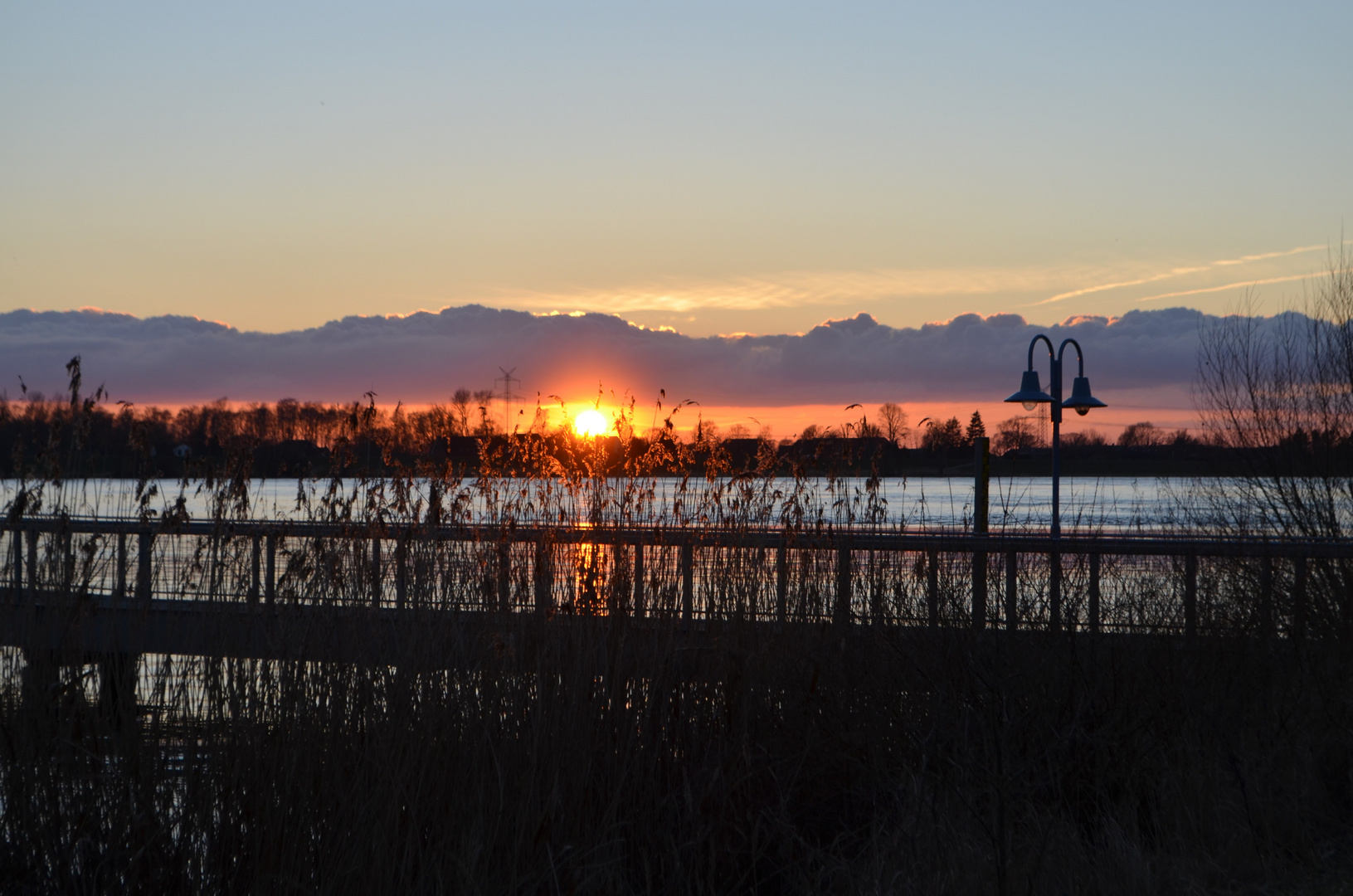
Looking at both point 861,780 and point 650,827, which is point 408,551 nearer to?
point 650,827

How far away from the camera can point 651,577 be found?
648 centimetres

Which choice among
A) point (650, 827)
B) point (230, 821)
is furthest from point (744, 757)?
point (230, 821)

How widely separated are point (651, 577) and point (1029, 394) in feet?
30.0

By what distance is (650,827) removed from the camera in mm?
5438

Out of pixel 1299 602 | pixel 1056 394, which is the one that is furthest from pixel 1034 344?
pixel 1299 602

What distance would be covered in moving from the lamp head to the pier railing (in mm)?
6236

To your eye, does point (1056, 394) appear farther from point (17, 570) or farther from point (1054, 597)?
point (17, 570)

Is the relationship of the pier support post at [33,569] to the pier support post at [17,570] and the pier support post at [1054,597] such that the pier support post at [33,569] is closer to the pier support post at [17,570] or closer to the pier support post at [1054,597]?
the pier support post at [17,570]

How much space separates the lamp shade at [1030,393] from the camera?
1384 centimetres

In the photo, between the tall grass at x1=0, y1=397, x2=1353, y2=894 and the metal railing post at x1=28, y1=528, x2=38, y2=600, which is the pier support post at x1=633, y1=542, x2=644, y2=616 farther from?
the metal railing post at x1=28, y1=528, x2=38, y2=600

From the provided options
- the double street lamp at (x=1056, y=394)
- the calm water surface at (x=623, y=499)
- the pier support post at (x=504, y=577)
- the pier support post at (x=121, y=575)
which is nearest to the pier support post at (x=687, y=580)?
the calm water surface at (x=623, y=499)

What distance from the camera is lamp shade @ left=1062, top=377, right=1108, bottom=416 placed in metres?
14.4

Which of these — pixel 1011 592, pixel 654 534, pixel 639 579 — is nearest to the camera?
pixel 639 579

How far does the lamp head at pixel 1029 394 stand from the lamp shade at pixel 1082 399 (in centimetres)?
51
